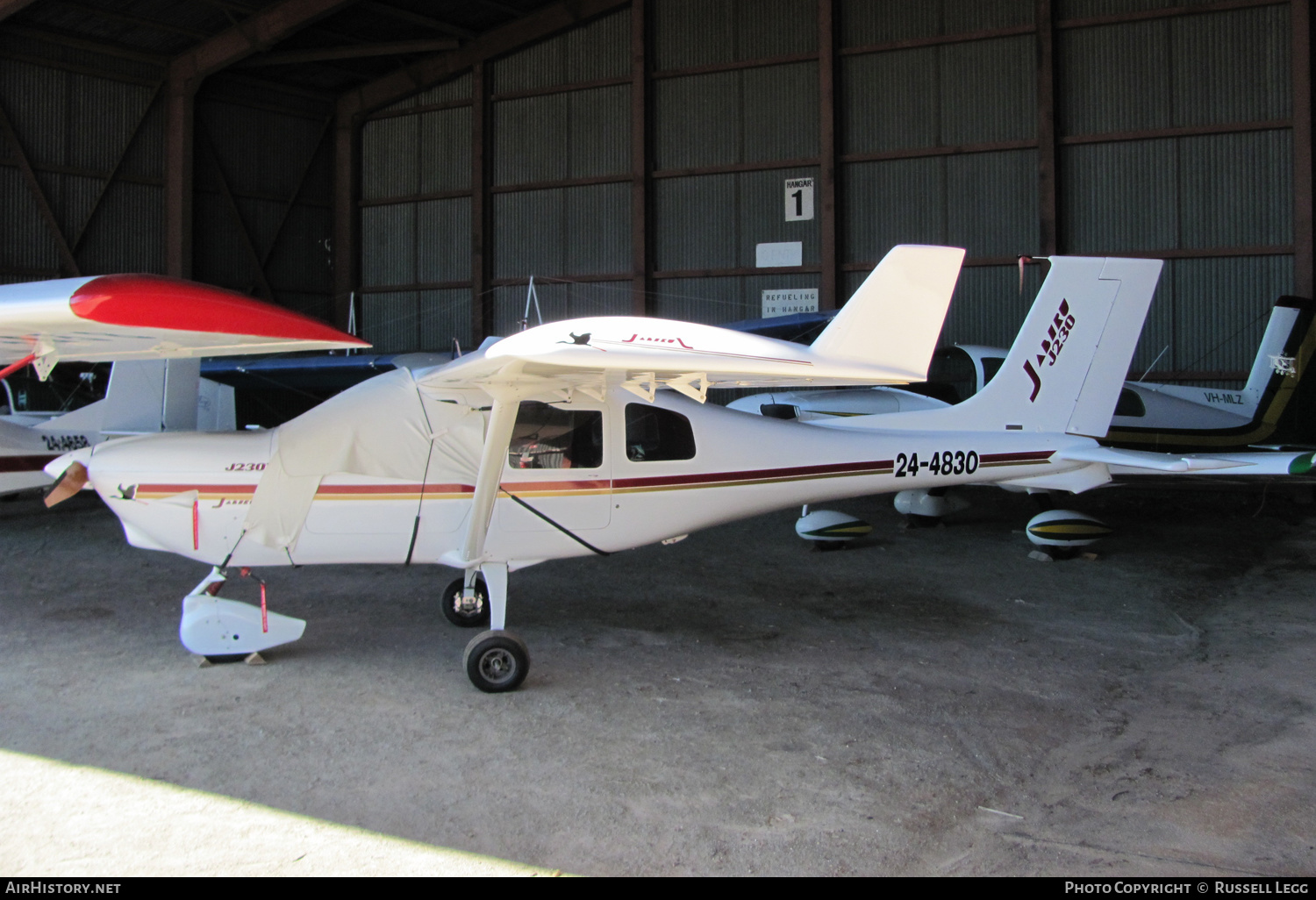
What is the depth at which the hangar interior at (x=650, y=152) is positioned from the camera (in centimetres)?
1272

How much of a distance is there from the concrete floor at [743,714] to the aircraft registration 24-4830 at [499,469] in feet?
1.86

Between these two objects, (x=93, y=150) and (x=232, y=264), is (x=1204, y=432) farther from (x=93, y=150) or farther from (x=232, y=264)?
(x=93, y=150)

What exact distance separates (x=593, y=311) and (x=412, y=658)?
36.8 ft

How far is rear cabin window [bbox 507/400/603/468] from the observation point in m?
5.42

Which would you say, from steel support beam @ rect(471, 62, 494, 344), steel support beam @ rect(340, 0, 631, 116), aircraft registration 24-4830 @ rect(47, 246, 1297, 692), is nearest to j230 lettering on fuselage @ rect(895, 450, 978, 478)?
aircraft registration 24-4830 @ rect(47, 246, 1297, 692)

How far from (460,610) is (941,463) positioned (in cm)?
331

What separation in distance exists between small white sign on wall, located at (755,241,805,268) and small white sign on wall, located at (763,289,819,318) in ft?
1.39

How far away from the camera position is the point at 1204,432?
11.0m

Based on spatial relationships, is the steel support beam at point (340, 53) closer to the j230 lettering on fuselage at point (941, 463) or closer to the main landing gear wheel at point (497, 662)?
the j230 lettering on fuselage at point (941, 463)

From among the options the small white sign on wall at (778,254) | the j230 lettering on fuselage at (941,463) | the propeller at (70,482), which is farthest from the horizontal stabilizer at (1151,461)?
the small white sign on wall at (778,254)

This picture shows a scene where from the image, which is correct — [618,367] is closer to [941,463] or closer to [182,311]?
[182,311]

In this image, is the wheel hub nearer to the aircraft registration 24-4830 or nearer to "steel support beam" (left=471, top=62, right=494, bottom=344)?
the aircraft registration 24-4830

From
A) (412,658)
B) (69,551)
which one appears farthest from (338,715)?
(69,551)
